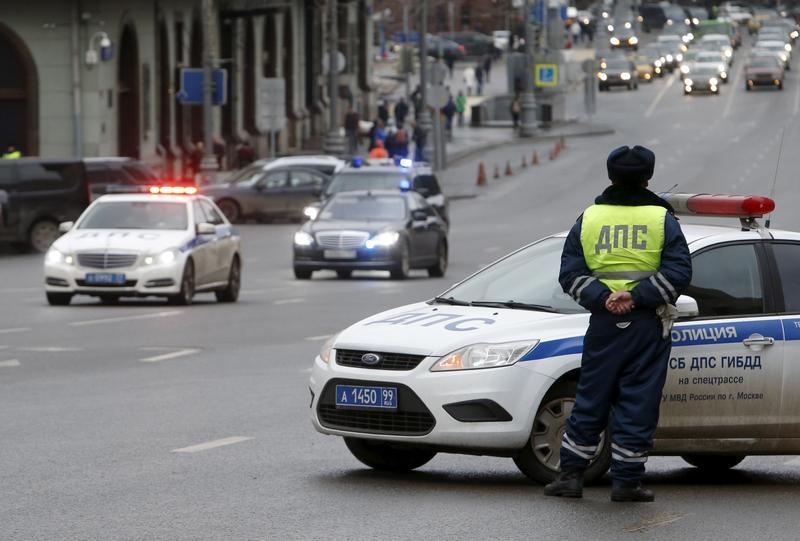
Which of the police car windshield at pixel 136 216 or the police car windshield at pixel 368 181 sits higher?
the police car windshield at pixel 136 216

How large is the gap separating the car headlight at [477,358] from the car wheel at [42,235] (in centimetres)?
2995

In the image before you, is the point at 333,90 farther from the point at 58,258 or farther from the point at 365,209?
the point at 58,258

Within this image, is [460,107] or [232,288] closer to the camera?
[232,288]

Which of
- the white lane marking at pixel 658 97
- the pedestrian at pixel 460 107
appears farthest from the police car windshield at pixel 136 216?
the white lane marking at pixel 658 97

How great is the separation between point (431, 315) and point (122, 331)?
11.1 m

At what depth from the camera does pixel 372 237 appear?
3156 centimetres

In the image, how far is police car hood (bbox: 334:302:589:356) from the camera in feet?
34.5

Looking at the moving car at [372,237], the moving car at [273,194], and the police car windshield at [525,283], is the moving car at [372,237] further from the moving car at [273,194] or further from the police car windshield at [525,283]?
the police car windshield at [525,283]

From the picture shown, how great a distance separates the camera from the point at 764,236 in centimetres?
1116

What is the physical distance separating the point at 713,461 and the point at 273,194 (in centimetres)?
3768

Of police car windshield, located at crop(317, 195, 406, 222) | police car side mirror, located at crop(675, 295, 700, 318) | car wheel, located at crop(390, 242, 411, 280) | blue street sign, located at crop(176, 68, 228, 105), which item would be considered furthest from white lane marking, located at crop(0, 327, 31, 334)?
blue street sign, located at crop(176, 68, 228, 105)

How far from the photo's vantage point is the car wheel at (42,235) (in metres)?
39.6

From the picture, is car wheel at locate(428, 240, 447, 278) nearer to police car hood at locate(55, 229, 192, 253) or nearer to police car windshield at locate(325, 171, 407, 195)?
police car windshield at locate(325, 171, 407, 195)

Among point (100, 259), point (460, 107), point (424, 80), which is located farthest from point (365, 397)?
point (460, 107)
